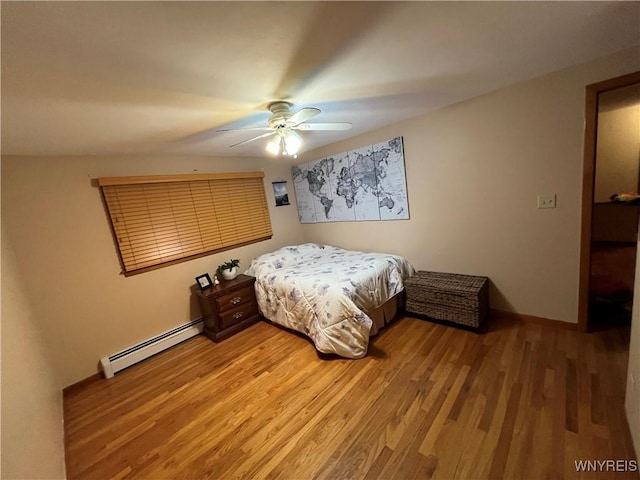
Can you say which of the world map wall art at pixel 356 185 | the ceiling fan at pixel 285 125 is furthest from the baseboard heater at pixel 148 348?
the ceiling fan at pixel 285 125

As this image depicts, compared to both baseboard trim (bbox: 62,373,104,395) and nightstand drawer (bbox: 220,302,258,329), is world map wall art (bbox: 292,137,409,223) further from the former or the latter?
baseboard trim (bbox: 62,373,104,395)

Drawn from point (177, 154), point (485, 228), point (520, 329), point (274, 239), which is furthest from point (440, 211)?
point (177, 154)

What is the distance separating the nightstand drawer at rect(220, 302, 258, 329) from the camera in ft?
9.43

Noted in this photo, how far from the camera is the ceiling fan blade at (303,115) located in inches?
62.5

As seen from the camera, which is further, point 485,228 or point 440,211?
point 440,211

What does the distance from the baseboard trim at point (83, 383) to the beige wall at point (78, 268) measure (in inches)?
1.6

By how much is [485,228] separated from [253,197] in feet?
9.37

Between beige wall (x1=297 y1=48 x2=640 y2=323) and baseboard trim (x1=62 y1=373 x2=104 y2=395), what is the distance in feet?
11.6

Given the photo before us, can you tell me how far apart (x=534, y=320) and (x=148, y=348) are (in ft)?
12.6

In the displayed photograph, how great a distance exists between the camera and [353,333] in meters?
2.18

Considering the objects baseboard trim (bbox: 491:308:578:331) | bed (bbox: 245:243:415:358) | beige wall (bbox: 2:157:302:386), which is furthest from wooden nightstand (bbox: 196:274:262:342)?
baseboard trim (bbox: 491:308:578:331)

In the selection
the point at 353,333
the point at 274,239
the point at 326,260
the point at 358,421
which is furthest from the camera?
the point at 274,239

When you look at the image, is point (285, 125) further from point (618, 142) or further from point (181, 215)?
point (618, 142)

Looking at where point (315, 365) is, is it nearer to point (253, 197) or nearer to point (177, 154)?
point (253, 197)
